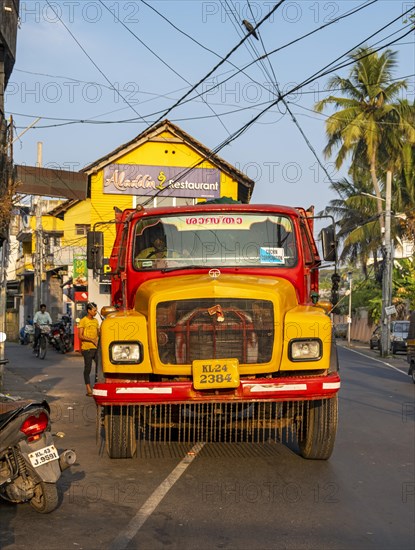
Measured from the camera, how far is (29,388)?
1619 centimetres

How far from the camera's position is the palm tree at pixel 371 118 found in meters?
42.2

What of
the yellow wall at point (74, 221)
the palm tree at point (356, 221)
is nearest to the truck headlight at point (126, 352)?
the yellow wall at point (74, 221)

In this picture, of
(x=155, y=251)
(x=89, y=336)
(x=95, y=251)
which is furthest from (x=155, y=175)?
(x=155, y=251)

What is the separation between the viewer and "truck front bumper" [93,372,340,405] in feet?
24.4

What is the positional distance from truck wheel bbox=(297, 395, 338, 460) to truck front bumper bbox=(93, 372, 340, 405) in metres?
0.54

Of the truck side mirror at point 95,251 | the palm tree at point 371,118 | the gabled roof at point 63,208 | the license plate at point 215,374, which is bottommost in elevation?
the license plate at point 215,374

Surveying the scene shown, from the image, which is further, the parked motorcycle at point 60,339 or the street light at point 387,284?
the street light at point 387,284

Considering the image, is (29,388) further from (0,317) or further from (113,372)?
(113,372)

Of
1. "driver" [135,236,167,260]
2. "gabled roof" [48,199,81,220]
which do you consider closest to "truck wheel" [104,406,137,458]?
"driver" [135,236,167,260]

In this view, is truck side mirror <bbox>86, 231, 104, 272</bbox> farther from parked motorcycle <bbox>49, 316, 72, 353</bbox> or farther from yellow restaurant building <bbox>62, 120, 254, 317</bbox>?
yellow restaurant building <bbox>62, 120, 254, 317</bbox>

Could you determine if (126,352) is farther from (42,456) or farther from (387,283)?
(387,283)

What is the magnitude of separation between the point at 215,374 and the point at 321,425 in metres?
1.43

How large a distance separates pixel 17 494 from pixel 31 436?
1.67ft

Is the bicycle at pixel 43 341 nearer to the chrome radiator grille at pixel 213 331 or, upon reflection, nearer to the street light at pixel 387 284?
the street light at pixel 387 284
